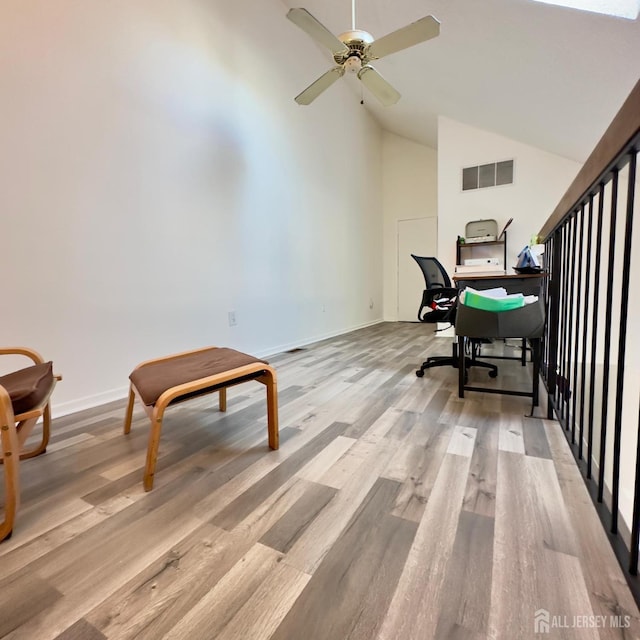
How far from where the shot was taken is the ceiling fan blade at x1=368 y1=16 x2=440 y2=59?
1.91 meters

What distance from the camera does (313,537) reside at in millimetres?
927

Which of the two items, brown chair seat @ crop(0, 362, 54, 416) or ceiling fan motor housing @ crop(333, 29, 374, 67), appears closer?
brown chair seat @ crop(0, 362, 54, 416)

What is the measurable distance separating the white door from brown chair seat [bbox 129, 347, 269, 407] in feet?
16.9

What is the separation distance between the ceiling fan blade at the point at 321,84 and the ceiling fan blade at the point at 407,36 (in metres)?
0.29

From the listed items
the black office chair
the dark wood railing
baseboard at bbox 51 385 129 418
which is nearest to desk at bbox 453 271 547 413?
the dark wood railing

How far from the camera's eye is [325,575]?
31.5 inches

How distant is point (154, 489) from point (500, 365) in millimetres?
2769

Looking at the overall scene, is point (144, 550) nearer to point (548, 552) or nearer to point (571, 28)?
point (548, 552)

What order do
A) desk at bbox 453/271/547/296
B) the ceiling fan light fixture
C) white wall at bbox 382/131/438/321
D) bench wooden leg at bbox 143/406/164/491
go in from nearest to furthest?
1. bench wooden leg at bbox 143/406/164/491
2. desk at bbox 453/271/547/296
3. the ceiling fan light fixture
4. white wall at bbox 382/131/438/321

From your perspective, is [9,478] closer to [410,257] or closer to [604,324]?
[604,324]

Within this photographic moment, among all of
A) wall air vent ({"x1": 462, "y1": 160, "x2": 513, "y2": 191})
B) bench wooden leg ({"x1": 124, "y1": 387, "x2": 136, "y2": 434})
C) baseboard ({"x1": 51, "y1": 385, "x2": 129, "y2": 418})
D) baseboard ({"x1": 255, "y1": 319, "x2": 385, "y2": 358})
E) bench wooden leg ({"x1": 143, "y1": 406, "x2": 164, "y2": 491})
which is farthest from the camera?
wall air vent ({"x1": 462, "y1": 160, "x2": 513, "y2": 191})

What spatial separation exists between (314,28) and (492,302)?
1998 millimetres

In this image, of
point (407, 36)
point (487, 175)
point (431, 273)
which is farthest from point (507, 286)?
point (487, 175)

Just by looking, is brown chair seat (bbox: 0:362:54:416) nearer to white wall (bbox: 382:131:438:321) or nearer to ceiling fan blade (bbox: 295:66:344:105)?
ceiling fan blade (bbox: 295:66:344:105)
